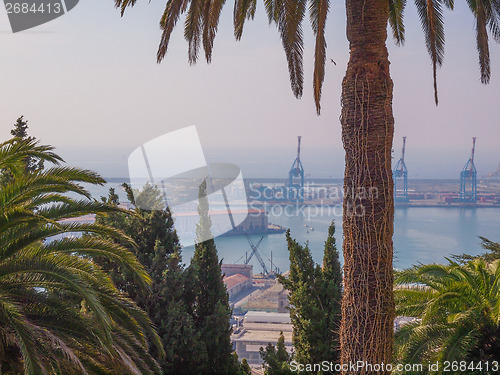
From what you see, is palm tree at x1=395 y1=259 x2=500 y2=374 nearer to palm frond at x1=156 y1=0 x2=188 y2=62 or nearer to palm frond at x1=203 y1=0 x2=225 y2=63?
palm frond at x1=203 y1=0 x2=225 y2=63

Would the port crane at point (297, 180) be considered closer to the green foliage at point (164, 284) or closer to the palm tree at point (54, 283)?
the green foliage at point (164, 284)

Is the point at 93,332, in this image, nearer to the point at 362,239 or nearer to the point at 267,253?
the point at 362,239

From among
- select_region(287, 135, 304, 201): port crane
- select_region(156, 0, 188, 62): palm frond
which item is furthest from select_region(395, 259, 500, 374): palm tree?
select_region(287, 135, 304, 201): port crane

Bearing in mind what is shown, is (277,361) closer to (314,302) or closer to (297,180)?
(314,302)

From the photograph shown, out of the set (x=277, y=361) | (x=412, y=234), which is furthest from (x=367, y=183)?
(x=412, y=234)

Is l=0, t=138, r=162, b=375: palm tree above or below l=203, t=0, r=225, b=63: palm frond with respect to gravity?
below

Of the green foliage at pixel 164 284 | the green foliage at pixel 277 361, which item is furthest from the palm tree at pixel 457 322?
the green foliage at pixel 164 284
